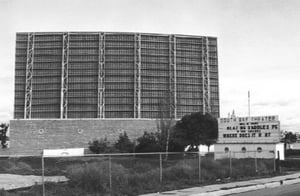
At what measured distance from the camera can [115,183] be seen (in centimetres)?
1930

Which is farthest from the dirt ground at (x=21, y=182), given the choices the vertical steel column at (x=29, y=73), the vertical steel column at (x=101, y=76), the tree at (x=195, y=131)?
the vertical steel column at (x=29, y=73)

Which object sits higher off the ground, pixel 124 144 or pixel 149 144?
pixel 149 144

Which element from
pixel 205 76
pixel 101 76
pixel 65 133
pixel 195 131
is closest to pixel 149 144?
pixel 195 131

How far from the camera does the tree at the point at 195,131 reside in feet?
268

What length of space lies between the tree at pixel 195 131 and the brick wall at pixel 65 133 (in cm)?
1621

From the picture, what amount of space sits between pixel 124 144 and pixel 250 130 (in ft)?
171

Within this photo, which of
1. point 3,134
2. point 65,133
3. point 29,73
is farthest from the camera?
point 3,134

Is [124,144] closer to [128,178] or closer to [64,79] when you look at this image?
[64,79]

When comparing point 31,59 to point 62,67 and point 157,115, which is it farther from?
point 157,115

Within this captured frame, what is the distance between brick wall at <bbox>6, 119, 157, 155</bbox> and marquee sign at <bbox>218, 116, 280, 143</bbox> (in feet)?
188

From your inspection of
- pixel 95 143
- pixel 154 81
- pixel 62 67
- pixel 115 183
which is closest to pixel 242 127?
pixel 115 183

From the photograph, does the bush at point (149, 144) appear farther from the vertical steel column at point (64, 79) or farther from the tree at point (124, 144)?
the vertical steel column at point (64, 79)

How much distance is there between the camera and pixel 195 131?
82.6 meters

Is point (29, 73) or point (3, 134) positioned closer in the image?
point (29, 73)
